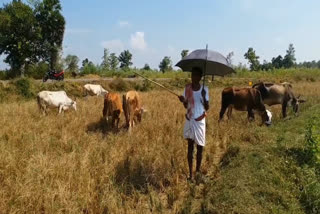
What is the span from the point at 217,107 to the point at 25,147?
7.83 metres

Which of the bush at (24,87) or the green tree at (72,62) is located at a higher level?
the green tree at (72,62)

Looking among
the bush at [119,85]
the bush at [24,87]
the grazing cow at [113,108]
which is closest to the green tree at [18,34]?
the bush at [119,85]

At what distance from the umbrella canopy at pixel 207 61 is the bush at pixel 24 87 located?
11.3 m

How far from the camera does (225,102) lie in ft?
30.0

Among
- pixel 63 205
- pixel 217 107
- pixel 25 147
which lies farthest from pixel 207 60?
pixel 217 107

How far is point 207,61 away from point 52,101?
6053 mm

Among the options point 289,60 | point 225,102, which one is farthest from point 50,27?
point 289,60

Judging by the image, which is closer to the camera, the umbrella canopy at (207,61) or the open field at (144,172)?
the open field at (144,172)

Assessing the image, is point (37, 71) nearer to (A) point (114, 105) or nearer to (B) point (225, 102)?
(A) point (114, 105)

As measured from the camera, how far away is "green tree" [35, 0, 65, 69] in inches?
1225

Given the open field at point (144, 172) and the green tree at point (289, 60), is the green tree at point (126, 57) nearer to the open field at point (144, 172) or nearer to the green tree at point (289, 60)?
the green tree at point (289, 60)

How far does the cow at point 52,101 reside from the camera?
30.8 feet

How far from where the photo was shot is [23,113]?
30.2 feet

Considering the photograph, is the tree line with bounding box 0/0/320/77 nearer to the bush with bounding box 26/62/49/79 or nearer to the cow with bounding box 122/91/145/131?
the bush with bounding box 26/62/49/79
